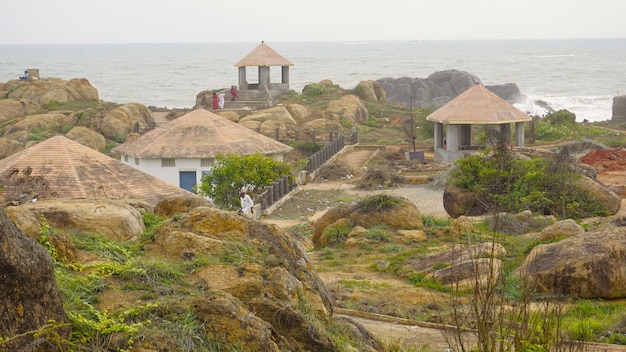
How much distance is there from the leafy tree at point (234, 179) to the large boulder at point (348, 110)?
2279cm

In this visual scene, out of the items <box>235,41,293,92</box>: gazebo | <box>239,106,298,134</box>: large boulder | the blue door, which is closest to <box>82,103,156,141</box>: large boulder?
<box>239,106,298,134</box>: large boulder

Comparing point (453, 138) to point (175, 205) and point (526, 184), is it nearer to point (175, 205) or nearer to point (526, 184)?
point (526, 184)

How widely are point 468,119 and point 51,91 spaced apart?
31.0 m

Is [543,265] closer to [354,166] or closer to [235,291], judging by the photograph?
[235,291]

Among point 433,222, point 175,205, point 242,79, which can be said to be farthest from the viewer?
point 242,79

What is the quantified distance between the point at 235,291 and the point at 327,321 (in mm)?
1199

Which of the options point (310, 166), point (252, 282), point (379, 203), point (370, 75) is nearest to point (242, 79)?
point (310, 166)

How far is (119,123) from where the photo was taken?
4847 cm

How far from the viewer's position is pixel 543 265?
13.9m

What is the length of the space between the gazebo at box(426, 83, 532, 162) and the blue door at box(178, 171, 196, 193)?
10323 millimetres

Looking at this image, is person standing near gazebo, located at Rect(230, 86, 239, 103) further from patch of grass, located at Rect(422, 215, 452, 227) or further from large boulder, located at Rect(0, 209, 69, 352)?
large boulder, located at Rect(0, 209, 69, 352)

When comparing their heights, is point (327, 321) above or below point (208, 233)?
below

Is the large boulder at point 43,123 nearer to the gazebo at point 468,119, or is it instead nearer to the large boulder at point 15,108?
the large boulder at point 15,108

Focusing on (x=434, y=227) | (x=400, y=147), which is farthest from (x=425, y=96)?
(x=434, y=227)
